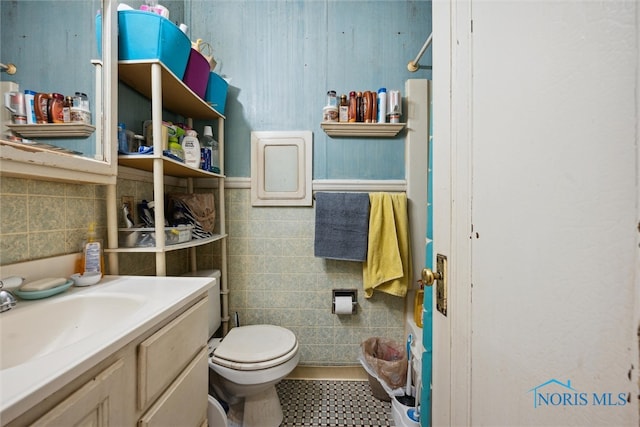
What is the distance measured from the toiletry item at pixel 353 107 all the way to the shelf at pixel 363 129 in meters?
0.05

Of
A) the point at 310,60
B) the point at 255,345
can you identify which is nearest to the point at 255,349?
the point at 255,345

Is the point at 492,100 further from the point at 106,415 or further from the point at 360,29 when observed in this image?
the point at 360,29

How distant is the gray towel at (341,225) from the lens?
1545 millimetres

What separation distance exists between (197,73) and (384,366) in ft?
6.05

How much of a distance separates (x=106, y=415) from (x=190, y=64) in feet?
4.45

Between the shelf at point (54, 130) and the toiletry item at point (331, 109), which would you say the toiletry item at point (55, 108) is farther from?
the toiletry item at point (331, 109)

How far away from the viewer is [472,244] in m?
0.46

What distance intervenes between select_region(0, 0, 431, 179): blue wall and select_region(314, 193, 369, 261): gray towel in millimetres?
174

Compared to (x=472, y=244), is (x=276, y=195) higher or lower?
higher

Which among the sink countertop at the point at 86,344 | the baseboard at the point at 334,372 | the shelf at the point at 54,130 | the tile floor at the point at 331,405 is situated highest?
the shelf at the point at 54,130

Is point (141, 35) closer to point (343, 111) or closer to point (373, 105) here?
point (343, 111)

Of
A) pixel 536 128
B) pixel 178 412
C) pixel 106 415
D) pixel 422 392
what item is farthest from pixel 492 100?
pixel 422 392

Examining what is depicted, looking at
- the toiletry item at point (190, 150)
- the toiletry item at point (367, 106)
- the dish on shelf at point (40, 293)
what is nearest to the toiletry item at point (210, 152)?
the toiletry item at point (190, 150)

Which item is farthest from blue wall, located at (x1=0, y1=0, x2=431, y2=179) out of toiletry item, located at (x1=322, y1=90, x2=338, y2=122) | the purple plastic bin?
the purple plastic bin
